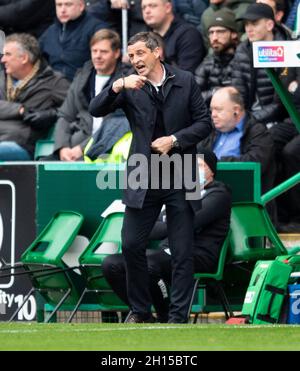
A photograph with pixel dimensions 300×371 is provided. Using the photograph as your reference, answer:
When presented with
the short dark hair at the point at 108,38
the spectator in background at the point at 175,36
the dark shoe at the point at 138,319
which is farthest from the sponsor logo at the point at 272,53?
the spectator in background at the point at 175,36

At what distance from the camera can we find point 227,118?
14227 millimetres

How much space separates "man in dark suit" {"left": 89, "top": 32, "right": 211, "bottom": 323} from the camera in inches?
468

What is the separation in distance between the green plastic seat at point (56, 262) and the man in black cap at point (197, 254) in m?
0.84

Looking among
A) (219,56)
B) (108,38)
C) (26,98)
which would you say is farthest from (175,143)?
(26,98)

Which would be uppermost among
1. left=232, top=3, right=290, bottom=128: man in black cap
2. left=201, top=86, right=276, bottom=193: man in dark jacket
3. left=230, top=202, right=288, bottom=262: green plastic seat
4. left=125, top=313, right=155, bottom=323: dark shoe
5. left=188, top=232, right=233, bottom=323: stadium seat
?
left=232, top=3, right=290, bottom=128: man in black cap

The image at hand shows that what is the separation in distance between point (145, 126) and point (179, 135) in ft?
0.99

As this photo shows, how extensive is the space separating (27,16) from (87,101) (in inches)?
Answer: 95.3

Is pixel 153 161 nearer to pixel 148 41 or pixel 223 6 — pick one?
pixel 148 41

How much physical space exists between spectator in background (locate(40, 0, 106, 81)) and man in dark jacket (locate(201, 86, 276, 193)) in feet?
9.00

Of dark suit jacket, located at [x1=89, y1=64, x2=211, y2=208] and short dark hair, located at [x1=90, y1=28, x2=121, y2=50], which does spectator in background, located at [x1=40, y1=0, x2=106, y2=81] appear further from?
dark suit jacket, located at [x1=89, y1=64, x2=211, y2=208]

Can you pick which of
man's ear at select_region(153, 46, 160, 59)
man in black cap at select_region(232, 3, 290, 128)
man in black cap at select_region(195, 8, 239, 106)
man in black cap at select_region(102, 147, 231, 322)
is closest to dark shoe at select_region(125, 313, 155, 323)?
man in black cap at select_region(102, 147, 231, 322)
